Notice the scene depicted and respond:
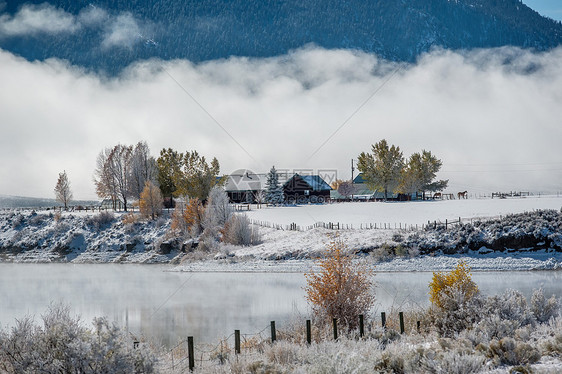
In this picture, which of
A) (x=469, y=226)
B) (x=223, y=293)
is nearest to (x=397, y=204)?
(x=469, y=226)

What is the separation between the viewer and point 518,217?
47812mm

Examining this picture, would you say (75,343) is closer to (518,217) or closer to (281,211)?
(518,217)

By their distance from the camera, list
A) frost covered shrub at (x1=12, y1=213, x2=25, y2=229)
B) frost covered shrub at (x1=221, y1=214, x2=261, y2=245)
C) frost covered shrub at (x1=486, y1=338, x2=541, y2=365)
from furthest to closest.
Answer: frost covered shrub at (x1=12, y1=213, x2=25, y2=229) → frost covered shrub at (x1=221, y1=214, x2=261, y2=245) → frost covered shrub at (x1=486, y1=338, x2=541, y2=365)

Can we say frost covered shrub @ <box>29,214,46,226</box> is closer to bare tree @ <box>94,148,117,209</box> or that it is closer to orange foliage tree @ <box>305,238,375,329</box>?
bare tree @ <box>94,148,117,209</box>

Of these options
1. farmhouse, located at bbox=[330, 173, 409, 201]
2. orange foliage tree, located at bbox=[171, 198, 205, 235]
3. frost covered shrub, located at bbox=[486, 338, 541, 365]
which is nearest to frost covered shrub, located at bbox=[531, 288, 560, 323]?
frost covered shrub, located at bbox=[486, 338, 541, 365]

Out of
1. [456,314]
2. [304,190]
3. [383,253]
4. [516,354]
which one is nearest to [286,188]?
[304,190]

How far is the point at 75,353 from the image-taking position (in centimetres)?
899

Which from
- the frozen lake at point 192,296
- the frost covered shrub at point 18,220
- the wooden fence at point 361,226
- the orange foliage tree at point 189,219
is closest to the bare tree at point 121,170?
the frost covered shrub at point 18,220

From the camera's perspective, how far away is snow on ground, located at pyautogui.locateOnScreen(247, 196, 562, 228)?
191 ft

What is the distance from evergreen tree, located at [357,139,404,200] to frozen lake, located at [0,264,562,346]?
4600cm

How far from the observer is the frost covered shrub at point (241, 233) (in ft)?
190

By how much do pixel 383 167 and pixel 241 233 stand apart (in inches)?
1447

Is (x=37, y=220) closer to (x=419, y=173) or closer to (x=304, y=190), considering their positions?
(x=304, y=190)

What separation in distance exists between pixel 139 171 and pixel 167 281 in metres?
41.9
